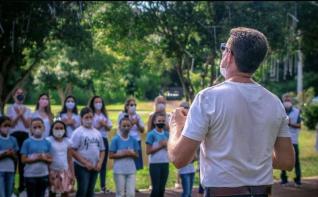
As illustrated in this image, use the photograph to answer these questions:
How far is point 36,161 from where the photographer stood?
7.96 metres

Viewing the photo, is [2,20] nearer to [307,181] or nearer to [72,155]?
[72,155]

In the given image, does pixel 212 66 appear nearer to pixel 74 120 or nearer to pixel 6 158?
pixel 74 120

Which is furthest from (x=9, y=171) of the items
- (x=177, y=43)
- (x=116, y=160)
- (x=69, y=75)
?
(x=69, y=75)

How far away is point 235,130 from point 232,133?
0.02 metres

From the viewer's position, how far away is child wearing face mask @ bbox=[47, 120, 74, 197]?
324 inches

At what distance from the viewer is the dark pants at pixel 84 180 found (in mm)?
8309

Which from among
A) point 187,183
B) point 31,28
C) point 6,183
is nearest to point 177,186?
point 187,183

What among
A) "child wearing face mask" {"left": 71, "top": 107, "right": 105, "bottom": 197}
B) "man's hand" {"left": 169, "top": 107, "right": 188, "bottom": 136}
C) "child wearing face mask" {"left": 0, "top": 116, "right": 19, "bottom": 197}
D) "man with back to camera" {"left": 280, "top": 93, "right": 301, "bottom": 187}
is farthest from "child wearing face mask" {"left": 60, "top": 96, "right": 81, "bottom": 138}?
"man's hand" {"left": 169, "top": 107, "right": 188, "bottom": 136}

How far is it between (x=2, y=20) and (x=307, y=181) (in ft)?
22.7

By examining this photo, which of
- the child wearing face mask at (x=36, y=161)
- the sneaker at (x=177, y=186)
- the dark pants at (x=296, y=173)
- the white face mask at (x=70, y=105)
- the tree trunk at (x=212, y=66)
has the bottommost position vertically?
the sneaker at (x=177, y=186)

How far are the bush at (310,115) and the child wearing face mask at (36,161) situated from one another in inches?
762

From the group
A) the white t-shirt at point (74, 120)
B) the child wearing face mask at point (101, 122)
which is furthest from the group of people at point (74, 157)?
the child wearing face mask at point (101, 122)

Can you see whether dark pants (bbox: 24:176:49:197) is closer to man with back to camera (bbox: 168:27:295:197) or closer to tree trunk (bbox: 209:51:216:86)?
man with back to camera (bbox: 168:27:295:197)

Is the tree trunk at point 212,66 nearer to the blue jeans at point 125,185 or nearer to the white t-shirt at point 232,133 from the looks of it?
the blue jeans at point 125,185
